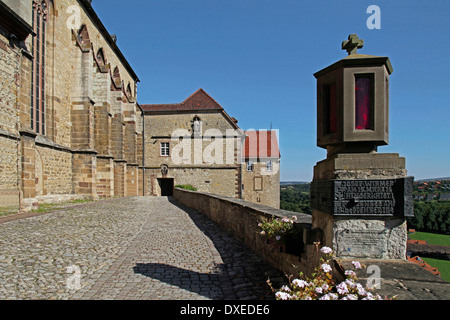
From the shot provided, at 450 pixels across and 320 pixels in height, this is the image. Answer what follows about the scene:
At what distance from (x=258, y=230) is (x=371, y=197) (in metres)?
2.99

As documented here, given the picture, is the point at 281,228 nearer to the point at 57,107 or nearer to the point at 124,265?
the point at 124,265

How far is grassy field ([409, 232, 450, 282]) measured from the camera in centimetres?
3247

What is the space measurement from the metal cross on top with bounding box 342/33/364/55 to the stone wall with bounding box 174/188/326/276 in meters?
1.88

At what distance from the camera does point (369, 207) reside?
2541 mm

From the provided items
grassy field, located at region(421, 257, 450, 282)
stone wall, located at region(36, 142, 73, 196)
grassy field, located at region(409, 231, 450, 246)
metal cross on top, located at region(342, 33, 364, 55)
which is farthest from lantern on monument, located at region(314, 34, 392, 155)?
grassy field, located at region(409, 231, 450, 246)

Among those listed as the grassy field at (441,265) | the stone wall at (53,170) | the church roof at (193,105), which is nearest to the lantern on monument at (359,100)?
the stone wall at (53,170)

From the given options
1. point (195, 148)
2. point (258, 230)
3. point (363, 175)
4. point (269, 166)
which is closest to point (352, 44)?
point (363, 175)

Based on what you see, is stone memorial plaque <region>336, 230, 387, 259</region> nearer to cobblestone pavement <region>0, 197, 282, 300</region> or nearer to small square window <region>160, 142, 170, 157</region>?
cobblestone pavement <region>0, 197, 282, 300</region>

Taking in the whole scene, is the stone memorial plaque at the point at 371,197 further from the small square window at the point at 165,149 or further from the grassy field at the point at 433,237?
the grassy field at the point at 433,237

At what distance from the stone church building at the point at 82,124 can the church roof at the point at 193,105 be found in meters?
0.11

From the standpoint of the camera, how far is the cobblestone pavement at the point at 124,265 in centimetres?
357

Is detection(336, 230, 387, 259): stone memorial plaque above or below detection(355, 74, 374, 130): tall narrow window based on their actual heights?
below

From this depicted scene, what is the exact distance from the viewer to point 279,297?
2.00 meters
